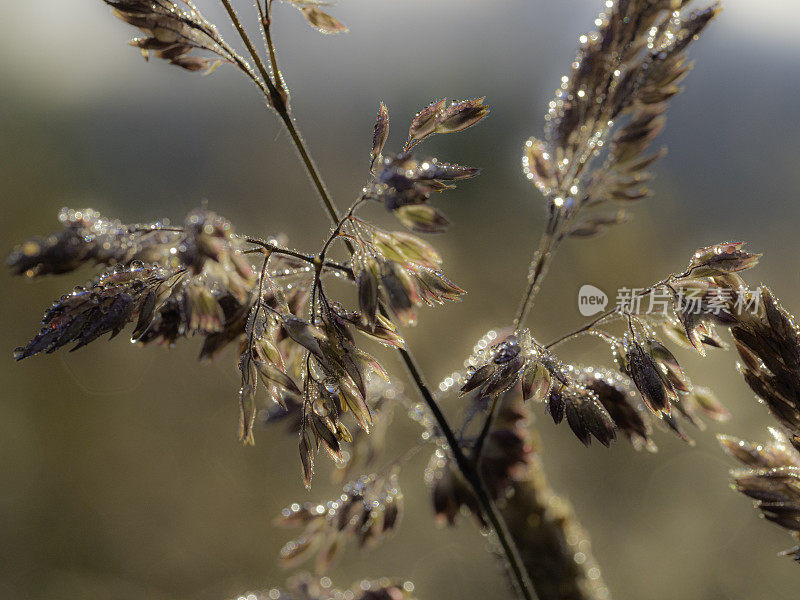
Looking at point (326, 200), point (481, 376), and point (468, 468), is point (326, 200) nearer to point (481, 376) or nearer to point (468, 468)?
point (481, 376)

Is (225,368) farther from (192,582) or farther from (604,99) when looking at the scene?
(604,99)

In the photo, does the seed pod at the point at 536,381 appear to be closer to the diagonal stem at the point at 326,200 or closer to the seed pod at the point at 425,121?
the diagonal stem at the point at 326,200

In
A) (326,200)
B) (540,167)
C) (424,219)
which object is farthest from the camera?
(540,167)

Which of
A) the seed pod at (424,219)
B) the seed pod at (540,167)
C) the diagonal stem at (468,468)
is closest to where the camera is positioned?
the seed pod at (424,219)

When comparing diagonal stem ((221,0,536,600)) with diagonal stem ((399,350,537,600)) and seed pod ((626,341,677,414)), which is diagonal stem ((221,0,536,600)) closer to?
diagonal stem ((399,350,537,600))

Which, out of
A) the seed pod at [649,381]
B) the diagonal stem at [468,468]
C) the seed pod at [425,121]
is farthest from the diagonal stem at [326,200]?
the seed pod at [649,381]


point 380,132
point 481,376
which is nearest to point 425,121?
point 380,132

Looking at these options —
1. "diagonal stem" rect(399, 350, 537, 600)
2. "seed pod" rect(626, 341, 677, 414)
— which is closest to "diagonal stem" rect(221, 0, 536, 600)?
"diagonal stem" rect(399, 350, 537, 600)

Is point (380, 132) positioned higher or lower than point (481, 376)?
higher

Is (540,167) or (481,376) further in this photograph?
(540,167)

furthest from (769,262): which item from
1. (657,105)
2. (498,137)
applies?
(657,105)

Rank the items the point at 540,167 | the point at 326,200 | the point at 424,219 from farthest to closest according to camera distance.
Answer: the point at 540,167 < the point at 326,200 < the point at 424,219
